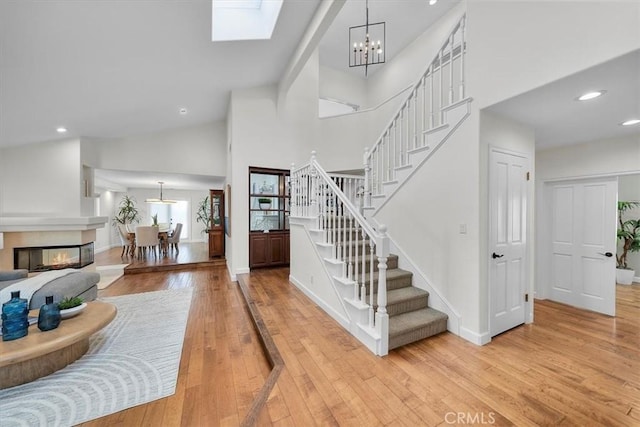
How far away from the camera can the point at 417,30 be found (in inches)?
226

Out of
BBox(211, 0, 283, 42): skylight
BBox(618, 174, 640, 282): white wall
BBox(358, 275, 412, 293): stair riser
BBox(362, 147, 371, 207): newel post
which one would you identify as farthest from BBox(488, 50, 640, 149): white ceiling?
BBox(211, 0, 283, 42): skylight

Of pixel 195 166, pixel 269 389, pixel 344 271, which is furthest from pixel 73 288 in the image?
pixel 195 166

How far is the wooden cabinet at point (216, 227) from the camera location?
700 cm

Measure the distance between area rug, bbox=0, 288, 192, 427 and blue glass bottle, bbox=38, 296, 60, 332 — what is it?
1.46 feet

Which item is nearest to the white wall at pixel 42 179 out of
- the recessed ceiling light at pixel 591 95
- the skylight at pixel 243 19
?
the skylight at pixel 243 19

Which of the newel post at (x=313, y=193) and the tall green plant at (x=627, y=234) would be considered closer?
the newel post at (x=313, y=193)

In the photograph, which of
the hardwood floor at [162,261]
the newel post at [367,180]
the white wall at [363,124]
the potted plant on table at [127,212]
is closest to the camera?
the newel post at [367,180]

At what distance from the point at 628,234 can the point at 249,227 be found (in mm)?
7504

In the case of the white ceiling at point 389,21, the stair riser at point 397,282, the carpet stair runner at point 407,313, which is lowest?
the carpet stair runner at point 407,313

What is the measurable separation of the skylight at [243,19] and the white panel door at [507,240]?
3425 millimetres

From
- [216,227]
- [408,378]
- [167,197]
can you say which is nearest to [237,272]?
[216,227]

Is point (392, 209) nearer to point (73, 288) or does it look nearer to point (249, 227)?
point (249, 227)

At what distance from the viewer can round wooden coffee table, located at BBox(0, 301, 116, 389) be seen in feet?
6.32

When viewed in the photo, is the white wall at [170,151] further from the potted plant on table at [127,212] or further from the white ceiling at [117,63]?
the potted plant on table at [127,212]
